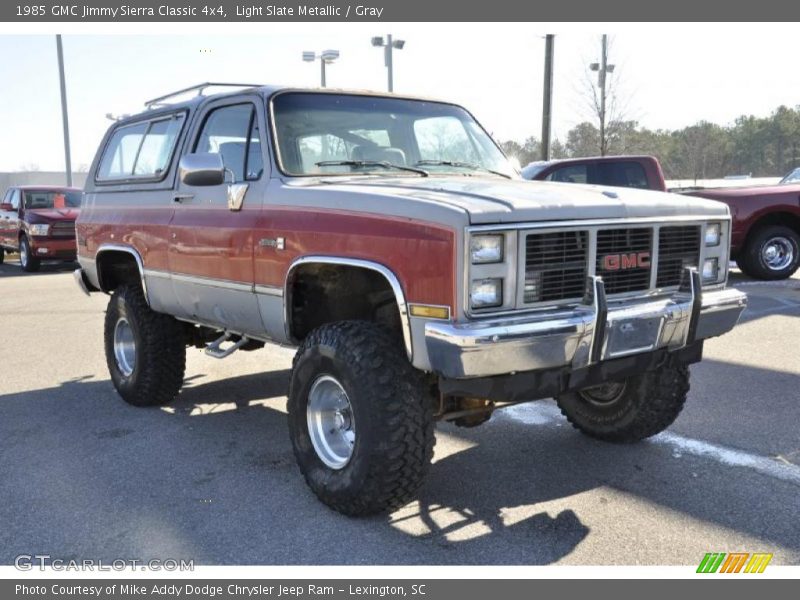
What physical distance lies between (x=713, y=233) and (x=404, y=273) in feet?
→ 6.10

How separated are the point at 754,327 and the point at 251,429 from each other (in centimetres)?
557

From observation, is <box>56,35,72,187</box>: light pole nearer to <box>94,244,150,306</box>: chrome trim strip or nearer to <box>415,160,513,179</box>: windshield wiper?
<box>94,244,150,306</box>: chrome trim strip

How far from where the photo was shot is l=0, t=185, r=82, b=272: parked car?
1574 centimetres

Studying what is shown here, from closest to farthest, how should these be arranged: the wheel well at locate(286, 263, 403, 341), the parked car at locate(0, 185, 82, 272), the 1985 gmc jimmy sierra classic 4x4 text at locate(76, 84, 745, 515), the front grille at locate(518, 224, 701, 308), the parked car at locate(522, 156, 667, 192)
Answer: the 1985 gmc jimmy sierra classic 4x4 text at locate(76, 84, 745, 515) → the front grille at locate(518, 224, 701, 308) → the wheel well at locate(286, 263, 403, 341) → the parked car at locate(522, 156, 667, 192) → the parked car at locate(0, 185, 82, 272)

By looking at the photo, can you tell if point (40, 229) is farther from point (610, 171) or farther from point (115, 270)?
point (610, 171)

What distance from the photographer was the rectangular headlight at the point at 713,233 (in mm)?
4156

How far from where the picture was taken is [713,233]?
13.7ft

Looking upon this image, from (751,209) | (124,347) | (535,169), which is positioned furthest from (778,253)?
(124,347)

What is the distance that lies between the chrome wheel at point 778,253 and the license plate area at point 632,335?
9.17 meters

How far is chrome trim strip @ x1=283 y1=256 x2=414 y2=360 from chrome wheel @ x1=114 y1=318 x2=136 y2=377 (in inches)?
A: 90.2

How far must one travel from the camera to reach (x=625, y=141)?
2438 cm

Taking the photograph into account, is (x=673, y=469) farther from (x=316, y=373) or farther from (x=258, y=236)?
(x=258, y=236)

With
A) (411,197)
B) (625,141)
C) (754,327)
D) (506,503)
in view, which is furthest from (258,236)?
(625,141)

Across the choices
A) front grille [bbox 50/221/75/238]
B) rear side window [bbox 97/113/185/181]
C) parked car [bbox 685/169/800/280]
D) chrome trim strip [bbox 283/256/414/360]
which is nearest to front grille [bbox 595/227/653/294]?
chrome trim strip [bbox 283/256/414/360]
